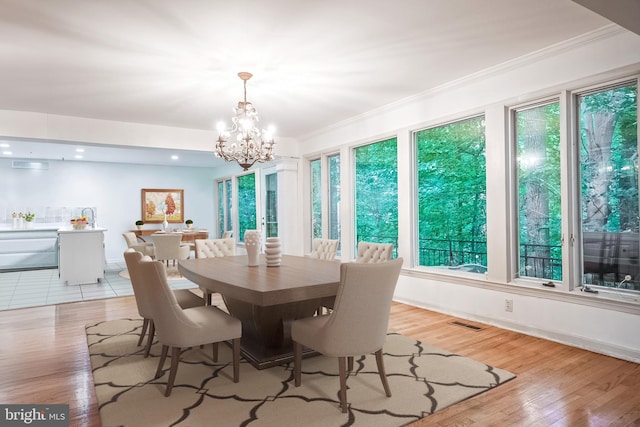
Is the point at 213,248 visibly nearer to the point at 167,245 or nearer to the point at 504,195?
the point at 167,245

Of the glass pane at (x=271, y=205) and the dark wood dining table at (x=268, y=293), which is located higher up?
the glass pane at (x=271, y=205)

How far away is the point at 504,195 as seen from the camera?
3834 millimetres

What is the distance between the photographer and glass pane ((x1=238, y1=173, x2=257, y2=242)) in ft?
29.4

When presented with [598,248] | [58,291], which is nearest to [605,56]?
[598,248]

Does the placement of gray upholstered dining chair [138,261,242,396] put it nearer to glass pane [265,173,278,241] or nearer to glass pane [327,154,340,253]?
glass pane [327,154,340,253]

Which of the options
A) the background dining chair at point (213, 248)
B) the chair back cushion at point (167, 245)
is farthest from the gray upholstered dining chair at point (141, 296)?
the chair back cushion at point (167, 245)

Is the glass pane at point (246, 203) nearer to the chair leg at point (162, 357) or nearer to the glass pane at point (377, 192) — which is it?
the glass pane at point (377, 192)

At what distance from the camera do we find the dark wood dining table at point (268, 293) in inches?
96.9

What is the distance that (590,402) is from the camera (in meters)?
2.33

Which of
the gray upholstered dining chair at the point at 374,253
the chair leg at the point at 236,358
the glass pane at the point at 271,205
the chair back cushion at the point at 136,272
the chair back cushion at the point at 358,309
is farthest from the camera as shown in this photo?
the glass pane at the point at 271,205

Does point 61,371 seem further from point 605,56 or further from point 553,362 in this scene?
point 605,56

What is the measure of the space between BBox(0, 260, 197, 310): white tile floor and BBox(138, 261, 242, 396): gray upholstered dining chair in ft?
12.2

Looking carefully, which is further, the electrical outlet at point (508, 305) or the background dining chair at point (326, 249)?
the background dining chair at point (326, 249)

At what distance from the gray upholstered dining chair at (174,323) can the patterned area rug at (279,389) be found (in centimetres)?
19
